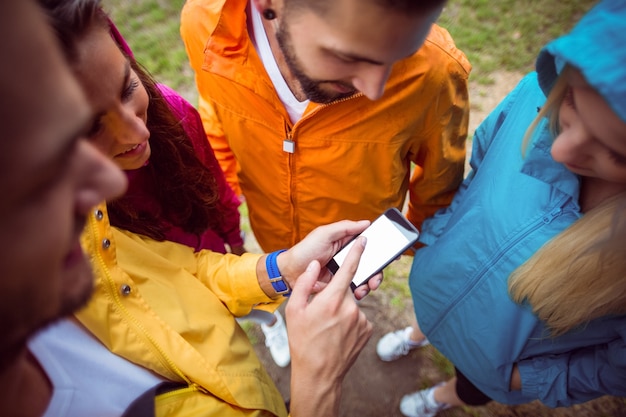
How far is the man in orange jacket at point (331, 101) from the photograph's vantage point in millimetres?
960

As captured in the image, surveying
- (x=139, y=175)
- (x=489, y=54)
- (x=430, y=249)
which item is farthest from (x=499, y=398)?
(x=489, y=54)

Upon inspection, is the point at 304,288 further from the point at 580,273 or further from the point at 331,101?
the point at 580,273

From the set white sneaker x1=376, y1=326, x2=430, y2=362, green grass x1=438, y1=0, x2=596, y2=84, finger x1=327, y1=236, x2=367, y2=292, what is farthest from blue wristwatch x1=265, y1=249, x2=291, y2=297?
green grass x1=438, y1=0, x2=596, y2=84

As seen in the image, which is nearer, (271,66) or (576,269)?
(576,269)

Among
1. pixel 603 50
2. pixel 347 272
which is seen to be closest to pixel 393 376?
pixel 347 272

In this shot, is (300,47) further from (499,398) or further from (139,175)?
(499,398)

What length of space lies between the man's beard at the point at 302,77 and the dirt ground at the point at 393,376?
66.9 inches

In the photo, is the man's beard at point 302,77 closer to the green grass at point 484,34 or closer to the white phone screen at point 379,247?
the white phone screen at point 379,247

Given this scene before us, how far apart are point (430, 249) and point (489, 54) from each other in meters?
2.71

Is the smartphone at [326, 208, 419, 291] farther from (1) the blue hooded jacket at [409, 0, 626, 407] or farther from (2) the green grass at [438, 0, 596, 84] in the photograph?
(2) the green grass at [438, 0, 596, 84]

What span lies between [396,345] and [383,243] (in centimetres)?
113

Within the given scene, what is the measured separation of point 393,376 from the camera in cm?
230

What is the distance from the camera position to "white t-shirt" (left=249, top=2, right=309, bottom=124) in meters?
1.32

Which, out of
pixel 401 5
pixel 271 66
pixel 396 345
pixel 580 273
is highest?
pixel 401 5
